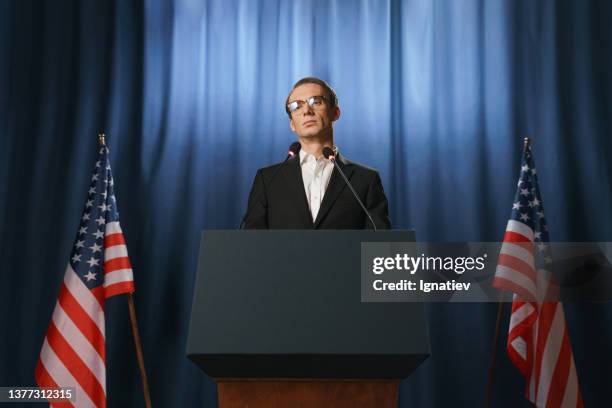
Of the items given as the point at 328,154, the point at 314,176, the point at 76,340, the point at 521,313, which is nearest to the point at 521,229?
the point at 521,313

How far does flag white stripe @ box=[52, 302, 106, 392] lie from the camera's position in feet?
10.0

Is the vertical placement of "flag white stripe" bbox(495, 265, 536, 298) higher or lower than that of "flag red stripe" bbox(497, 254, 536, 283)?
lower

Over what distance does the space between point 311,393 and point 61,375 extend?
5.93 ft

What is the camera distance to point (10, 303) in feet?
11.9

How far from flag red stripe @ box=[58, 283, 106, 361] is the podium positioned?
1.66 metres

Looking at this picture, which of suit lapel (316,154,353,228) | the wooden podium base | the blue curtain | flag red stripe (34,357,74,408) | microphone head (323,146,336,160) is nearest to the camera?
the wooden podium base

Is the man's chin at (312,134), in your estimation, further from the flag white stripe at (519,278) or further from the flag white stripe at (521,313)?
the flag white stripe at (521,313)

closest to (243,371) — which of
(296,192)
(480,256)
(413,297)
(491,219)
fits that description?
(413,297)

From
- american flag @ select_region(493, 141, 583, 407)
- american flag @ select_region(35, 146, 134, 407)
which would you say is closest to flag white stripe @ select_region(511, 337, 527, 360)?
american flag @ select_region(493, 141, 583, 407)

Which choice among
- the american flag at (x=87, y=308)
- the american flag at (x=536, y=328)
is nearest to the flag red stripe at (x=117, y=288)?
the american flag at (x=87, y=308)

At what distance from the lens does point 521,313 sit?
3053 mm

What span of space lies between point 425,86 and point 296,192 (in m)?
1.73

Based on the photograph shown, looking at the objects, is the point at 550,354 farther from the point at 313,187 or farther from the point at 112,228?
the point at 112,228

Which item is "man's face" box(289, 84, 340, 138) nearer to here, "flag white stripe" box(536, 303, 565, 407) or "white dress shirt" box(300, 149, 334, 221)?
"white dress shirt" box(300, 149, 334, 221)
